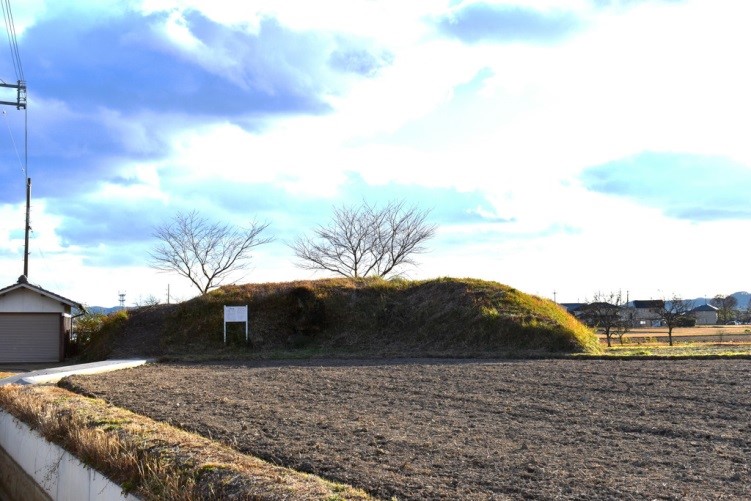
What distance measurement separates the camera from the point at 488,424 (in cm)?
811

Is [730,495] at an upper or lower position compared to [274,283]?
lower

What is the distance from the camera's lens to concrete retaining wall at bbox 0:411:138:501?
6785 millimetres

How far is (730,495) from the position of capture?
5.00 metres

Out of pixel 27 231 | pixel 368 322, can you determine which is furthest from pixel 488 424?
pixel 27 231

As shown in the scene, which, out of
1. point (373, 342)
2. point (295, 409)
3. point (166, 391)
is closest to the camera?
point (295, 409)

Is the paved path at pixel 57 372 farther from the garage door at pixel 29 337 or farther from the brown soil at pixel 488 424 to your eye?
the garage door at pixel 29 337

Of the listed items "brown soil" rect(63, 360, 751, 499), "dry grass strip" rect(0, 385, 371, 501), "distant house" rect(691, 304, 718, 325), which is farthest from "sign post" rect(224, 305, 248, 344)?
"distant house" rect(691, 304, 718, 325)

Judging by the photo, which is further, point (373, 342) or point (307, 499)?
point (373, 342)

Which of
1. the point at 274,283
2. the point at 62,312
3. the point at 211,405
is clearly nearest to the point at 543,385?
the point at 211,405

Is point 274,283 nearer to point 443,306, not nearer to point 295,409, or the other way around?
point 443,306

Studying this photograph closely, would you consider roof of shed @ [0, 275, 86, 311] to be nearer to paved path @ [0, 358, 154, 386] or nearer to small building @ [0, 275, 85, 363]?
small building @ [0, 275, 85, 363]

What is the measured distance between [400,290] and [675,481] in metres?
21.1

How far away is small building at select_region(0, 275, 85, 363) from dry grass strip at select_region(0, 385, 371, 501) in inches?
738

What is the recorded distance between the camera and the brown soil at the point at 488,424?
17.9 feet
